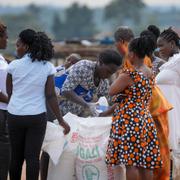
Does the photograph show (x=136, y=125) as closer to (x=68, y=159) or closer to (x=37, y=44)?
(x=68, y=159)

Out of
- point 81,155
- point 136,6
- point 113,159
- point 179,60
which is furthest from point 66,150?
point 136,6

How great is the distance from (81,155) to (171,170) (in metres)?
0.99

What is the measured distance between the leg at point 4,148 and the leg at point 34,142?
37 centimetres

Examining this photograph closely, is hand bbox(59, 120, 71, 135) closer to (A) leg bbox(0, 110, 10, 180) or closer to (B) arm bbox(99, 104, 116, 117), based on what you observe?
(B) arm bbox(99, 104, 116, 117)

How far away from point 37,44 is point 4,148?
107 cm

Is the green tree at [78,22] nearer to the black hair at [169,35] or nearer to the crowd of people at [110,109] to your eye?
the black hair at [169,35]

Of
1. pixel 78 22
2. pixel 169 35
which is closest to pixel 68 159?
pixel 169 35

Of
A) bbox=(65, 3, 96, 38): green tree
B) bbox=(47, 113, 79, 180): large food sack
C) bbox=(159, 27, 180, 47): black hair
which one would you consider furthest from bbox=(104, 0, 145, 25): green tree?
bbox=(47, 113, 79, 180): large food sack

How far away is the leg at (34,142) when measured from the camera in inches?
298

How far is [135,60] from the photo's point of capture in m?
7.59

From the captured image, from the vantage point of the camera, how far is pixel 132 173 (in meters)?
7.59

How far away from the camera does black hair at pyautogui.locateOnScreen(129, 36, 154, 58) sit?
298 inches

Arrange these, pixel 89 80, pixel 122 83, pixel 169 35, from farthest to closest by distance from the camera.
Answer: pixel 169 35 < pixel 89 80 < pixel 122 83

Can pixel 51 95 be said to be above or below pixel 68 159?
above
